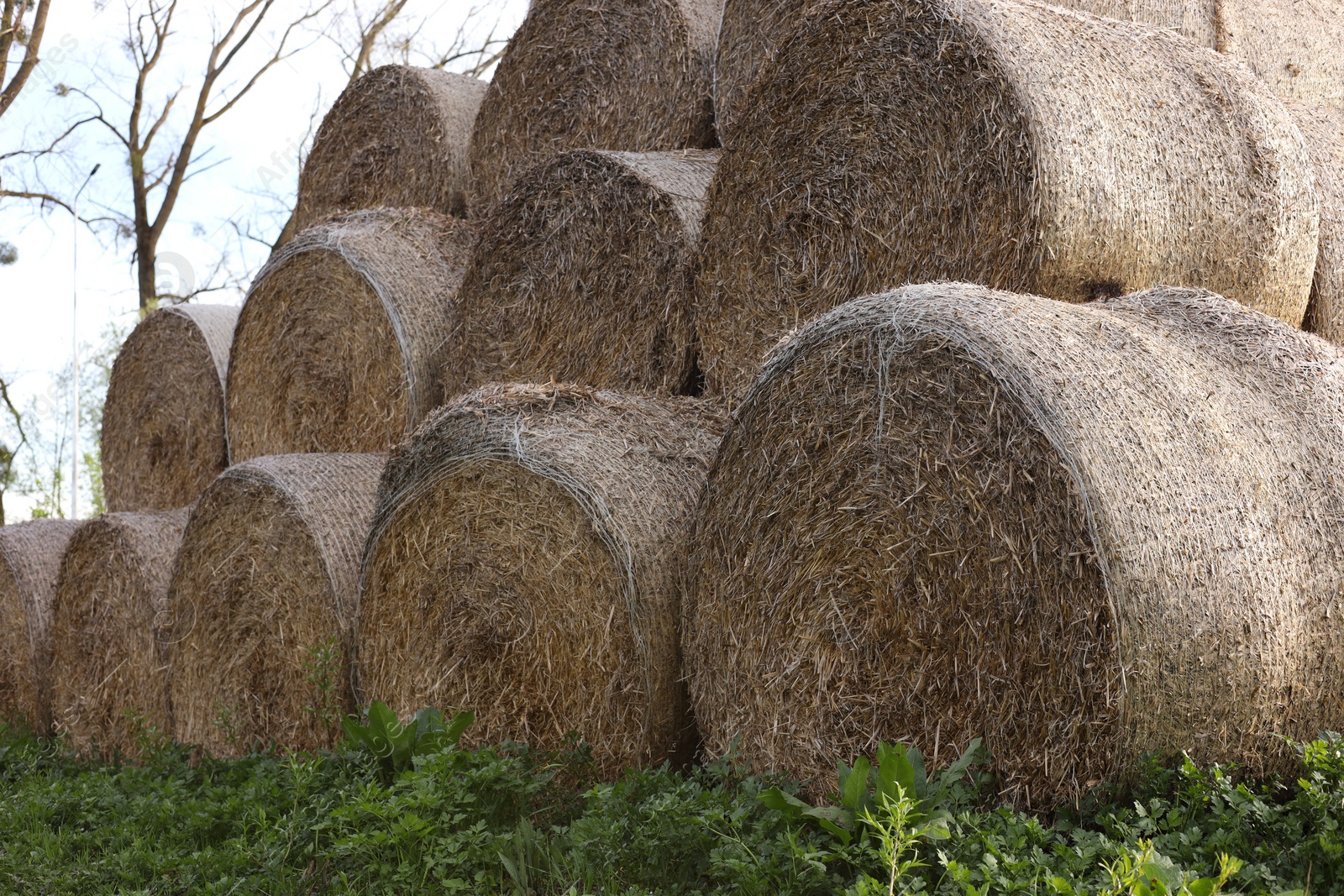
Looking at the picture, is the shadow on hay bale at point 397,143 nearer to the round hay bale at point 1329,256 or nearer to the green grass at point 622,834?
the green grass at point 622,834

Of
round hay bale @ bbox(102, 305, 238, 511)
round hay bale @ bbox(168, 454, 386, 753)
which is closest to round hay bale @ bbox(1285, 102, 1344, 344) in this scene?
round hay bale @ bbox(168, 454, 386, 753)

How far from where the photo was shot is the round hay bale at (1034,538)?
8.31ft

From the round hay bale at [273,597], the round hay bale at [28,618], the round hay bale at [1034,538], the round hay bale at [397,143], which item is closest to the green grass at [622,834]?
the round hay bale at [1034,538]

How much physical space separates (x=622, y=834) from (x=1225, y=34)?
3709 millimetres

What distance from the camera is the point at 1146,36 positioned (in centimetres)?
398

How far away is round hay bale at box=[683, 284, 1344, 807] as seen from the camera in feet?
8.31

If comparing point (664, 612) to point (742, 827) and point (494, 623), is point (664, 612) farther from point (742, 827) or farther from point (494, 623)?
point (742, 827)

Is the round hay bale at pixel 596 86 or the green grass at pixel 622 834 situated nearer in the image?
the green grass at pixel 622 834

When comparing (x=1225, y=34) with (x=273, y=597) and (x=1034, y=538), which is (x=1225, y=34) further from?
(x=273, y=597)

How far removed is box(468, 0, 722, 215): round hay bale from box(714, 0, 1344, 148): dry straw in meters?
0.27

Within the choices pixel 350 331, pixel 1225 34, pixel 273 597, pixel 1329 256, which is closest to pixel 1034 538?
pixel 1329 256

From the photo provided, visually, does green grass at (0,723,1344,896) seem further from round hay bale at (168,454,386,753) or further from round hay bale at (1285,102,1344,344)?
round hay bale at (1285,102,1344,344)

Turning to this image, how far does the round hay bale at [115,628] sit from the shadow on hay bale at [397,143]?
1799 millimetres

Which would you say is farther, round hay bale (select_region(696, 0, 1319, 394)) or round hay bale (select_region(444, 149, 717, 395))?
round hay bale (select_region(444, 149, 717, 395))
